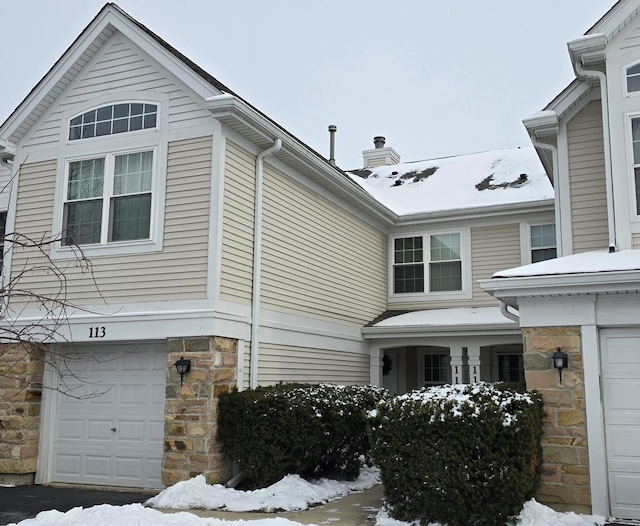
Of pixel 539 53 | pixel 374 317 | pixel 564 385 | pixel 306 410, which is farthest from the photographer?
pixel 539 53

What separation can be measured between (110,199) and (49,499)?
460cm

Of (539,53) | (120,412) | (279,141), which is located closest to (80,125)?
(279,141)

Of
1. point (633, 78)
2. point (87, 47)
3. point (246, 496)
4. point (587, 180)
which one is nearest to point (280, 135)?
point (87, 47)

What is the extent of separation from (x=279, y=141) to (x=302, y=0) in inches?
499

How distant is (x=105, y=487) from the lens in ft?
35.4

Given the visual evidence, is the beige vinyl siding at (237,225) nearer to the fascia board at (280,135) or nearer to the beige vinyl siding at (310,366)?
the fascia board at (280,135)

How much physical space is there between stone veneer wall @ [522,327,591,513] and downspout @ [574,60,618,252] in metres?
1.99

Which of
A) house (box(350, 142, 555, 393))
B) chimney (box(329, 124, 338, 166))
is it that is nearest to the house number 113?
house (box(350, 142, 555, 393))

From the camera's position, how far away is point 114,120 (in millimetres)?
11672

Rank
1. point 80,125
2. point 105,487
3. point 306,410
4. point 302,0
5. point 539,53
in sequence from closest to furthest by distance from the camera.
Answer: point 306,410 < point 105,487 < point 80,125 < point 302,0 < point 539,53

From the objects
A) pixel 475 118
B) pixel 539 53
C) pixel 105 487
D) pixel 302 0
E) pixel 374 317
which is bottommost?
pixel 105 487

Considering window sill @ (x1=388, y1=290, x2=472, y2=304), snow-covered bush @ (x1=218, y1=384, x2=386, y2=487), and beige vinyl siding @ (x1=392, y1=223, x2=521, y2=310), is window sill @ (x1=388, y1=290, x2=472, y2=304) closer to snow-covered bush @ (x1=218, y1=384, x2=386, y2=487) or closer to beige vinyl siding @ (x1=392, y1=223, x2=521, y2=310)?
beige vinyl siding @ (x1=392, y1=223, x2=521, y2=310)

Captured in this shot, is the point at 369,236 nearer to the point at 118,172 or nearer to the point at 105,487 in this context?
the point at 118,172

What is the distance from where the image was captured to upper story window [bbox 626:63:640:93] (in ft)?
33.6
